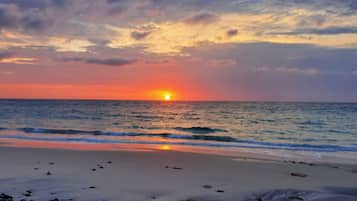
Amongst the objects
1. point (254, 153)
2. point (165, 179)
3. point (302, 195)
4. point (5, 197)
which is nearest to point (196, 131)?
point (254, 153)

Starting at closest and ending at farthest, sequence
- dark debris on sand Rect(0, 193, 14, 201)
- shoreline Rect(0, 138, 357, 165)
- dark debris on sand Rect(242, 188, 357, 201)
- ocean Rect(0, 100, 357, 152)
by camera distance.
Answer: dark debris on sand Rect(0, 193, 14, 201)
dark debris on sand Rect(242, 188, 357, 201)
shoreline Rect(0, 138, 357, 165)
ocean Rect(0, 100, 357, 152)

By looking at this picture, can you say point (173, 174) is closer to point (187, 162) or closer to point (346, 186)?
point (187, 162)

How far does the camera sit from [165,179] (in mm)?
8242

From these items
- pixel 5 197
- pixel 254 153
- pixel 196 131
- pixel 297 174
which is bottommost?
pixel 196 131

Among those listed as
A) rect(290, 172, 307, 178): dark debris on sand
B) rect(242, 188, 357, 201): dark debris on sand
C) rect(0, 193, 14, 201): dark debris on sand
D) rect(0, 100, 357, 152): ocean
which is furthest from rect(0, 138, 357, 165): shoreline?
rect(0, 193, 14, 201): dark debris on sand

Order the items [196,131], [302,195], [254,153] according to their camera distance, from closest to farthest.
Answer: [302,195], [254,153], [196,131]

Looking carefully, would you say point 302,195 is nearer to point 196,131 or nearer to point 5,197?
point 5,197

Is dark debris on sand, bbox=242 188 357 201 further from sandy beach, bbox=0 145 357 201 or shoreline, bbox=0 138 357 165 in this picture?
shoreline, bbox=0 138 357 165

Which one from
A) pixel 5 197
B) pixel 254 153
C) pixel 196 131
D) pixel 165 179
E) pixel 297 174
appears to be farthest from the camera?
pixel 196 131

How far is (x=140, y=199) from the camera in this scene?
248 inches

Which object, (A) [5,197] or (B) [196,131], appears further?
(B) [196,131]

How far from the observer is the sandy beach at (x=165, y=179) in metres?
6.56

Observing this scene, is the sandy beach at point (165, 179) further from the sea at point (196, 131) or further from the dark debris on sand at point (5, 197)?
the sea at point (196, 131)

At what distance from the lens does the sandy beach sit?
6562 mm
